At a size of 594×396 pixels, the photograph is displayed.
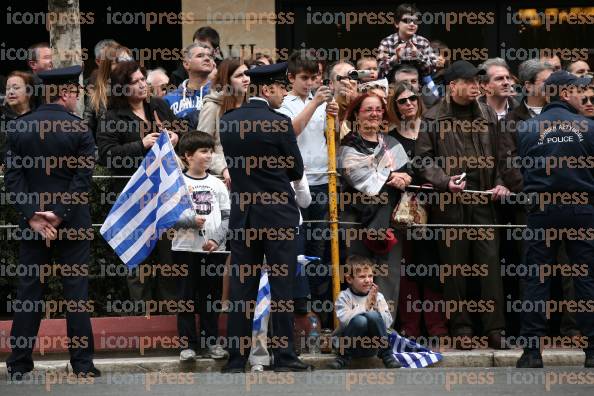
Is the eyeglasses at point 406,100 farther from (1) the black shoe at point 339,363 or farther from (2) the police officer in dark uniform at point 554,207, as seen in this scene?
(1) the black shoe at point 339,363

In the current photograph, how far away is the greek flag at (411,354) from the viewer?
42.1 ft

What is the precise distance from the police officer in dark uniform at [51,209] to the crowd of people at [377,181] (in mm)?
859

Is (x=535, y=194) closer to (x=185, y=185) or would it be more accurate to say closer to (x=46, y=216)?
(x=185, y=185)

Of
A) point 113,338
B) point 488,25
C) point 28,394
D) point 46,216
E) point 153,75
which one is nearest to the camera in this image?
point 28,394

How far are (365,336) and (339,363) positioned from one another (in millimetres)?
360

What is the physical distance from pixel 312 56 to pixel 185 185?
5.82 ft

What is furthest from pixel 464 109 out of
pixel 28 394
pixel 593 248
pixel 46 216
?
pixel 28 394

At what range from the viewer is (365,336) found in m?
12.6

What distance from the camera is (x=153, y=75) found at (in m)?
15.2

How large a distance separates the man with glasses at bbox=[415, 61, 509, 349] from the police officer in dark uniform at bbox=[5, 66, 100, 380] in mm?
3194

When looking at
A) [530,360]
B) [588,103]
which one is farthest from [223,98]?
[530,360]

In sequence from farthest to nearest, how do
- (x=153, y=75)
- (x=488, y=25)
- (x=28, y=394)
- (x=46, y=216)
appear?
(x=488, y=25)
(x=153, y=75)
(x=46, y=216)
(x=28, y=394)

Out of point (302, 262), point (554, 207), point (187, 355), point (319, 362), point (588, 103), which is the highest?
point (588, 103)

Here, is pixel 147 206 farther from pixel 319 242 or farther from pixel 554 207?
pixel 554 207
